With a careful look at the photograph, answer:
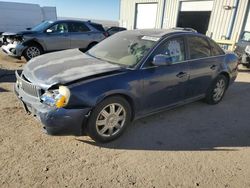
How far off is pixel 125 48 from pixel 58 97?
1.60 meters

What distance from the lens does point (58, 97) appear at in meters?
2.72

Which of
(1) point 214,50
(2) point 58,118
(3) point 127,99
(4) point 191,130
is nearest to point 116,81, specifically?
(3) point 127,99

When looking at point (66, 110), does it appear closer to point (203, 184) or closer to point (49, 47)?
point (203, 184)

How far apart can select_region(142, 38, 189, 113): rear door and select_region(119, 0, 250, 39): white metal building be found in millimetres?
10396

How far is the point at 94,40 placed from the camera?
368 inches

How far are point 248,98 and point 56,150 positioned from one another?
5010 millimetres

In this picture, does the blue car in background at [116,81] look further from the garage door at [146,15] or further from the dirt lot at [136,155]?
the garage door at [146,15]

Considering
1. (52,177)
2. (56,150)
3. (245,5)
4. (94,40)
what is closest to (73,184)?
(52,177)

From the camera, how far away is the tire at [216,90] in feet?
15.8

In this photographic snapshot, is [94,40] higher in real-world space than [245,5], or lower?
lower

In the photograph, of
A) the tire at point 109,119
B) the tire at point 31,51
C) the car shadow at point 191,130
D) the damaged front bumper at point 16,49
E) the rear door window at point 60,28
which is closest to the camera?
the tire at point 109,119

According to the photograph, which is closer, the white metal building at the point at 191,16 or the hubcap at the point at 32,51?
the hubcap at the point at 32,51

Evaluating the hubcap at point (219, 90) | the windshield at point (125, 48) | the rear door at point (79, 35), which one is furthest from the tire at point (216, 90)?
the rear door at point (79, 35)

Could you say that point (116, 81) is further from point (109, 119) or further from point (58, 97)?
point (58, 97)
